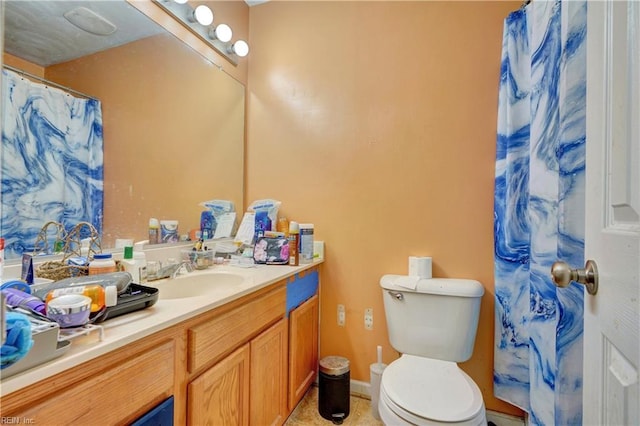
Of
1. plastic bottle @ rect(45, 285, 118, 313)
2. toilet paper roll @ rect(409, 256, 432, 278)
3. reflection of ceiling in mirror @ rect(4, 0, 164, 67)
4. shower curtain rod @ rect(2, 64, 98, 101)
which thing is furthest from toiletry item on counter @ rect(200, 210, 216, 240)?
toilet paper roll @ rect(409, 256, 432, 278)

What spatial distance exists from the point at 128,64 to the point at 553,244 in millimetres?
1846

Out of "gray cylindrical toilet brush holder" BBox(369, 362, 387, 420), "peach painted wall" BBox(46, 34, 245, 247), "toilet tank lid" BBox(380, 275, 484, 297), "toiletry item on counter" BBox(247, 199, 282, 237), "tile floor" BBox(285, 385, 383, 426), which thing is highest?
"peach painted wall" BBox(46, 34, 245, 247)

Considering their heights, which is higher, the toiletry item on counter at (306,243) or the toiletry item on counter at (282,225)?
the toiletry item on counter at (282,225)

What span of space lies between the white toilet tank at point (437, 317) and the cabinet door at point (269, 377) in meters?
0.58

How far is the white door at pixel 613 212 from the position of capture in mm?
467

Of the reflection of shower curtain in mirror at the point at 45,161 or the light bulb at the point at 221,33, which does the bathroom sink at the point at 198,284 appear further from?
the light bulb at the point at 221,33

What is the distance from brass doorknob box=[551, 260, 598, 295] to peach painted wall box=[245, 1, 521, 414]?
99 centimetres

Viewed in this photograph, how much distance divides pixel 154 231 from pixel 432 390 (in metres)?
1.36

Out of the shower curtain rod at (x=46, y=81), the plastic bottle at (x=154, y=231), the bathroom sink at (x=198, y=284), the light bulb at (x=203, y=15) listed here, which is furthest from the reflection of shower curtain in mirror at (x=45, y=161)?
the light bulb at (x=203, y=15)

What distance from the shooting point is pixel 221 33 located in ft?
5.65

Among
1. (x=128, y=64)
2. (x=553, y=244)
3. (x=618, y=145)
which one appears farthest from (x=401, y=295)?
(x=128, y=64)

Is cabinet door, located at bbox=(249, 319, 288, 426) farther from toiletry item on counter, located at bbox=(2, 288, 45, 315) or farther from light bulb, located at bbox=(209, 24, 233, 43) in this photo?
light bulb, located at bbox=(209, 24, 233, 43)

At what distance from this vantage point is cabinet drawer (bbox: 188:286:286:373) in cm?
89

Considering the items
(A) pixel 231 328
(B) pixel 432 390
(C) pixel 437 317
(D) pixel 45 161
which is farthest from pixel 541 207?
(D) pixel 45 161
